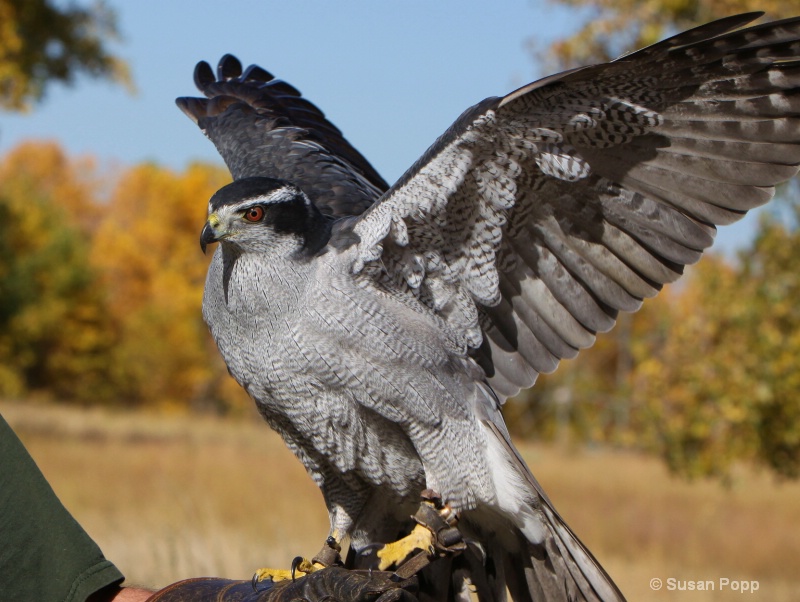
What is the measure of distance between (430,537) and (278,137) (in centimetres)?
204

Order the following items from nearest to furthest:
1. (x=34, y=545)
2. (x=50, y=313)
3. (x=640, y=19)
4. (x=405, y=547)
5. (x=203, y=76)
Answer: (x=34, y=545), (x=405, y=547), (x=203, y=76), (x=640, y=19), (x=50, y=313)

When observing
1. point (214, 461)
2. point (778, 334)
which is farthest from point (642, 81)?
point (214, 461)

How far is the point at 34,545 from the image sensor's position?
8.27 ft

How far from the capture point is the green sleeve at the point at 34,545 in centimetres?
249

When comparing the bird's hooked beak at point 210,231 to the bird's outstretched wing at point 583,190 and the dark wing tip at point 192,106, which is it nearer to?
the bird's outstretched wing at point 583,190

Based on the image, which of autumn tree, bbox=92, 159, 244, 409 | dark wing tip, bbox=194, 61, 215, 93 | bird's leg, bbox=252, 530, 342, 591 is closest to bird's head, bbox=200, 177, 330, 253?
bird's leg, bbox=252, 530, 342, 591

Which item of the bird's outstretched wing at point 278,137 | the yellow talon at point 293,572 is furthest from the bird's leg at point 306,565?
the bird's outstretched wing at point 278,137

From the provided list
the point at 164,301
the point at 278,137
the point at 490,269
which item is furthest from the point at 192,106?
the point at 164,301

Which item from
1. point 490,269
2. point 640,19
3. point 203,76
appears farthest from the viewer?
point 640,19

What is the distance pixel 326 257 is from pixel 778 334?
5.40 m

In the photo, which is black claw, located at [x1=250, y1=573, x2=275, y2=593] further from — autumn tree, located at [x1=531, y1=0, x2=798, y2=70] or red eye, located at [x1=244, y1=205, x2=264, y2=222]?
autumn tree, located at [x1=531, y1=0, x2=798, y2=70]

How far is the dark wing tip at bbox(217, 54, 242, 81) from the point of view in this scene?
4.88m

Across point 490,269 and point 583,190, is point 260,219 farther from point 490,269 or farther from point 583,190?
point 583,190

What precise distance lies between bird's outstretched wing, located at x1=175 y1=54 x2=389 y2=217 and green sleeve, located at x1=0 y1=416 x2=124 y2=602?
177cm
